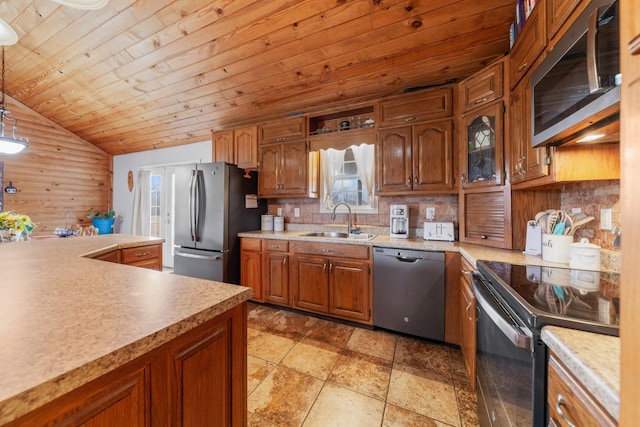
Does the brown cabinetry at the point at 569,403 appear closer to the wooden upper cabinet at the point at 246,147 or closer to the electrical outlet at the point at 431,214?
the electrical outlet at the point at 431,214

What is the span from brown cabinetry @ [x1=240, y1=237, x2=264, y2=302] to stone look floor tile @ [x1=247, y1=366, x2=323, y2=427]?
117cm

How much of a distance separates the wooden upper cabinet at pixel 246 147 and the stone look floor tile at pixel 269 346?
6.75 ft

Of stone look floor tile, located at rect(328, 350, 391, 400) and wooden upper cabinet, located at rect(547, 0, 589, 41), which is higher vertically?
wooden upper cabinet, located at rect(547, 0, 589, 41)

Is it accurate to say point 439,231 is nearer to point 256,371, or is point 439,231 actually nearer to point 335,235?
point 335,235

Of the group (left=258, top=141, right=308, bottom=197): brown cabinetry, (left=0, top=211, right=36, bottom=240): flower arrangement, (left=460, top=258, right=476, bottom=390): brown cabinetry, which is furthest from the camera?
(left=258, top=141, right=308, bottom=197): brown cabinetry

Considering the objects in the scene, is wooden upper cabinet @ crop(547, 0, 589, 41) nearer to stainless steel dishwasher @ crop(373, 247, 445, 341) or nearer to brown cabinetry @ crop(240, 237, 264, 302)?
stainless steel dishwasher @ crop(373, 247, 445, 341)

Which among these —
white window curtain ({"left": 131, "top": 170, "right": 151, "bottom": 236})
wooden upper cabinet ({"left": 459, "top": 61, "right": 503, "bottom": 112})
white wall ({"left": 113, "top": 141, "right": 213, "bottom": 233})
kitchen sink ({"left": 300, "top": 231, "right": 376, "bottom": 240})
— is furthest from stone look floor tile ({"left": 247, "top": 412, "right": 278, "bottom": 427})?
white window curtain ({"left": 131, "top": 170, "right": 151, "bottom": 236})

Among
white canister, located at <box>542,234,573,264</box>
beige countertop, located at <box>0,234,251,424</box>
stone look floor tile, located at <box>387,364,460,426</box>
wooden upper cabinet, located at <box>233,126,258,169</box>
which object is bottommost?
stone look floor tile, located at <box>387,364,460,426</box>

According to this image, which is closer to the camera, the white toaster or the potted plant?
the white toaster

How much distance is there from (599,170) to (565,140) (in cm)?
26

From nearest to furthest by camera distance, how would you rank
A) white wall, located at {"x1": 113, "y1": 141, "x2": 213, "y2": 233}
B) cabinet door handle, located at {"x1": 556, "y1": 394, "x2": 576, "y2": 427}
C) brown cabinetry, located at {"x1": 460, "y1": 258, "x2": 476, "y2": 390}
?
cabinet door handle, located at {"x1": 556, "y1": 394, "x2": 576, "y2": 427} < brown cabinetry, located at {"x1": 460, "y1": 258, "x2": 476, "y2": 390} < white wall, located at {"x1": 113, "y1": 141, "x2": 213, "y2": 233}

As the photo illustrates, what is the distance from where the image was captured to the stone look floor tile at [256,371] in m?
1.67

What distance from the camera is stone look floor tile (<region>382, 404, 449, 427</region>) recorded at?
1.36 m

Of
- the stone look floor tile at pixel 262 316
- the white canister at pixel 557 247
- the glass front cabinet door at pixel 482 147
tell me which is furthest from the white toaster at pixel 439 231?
the stone look floor tile at pixel 262 316
